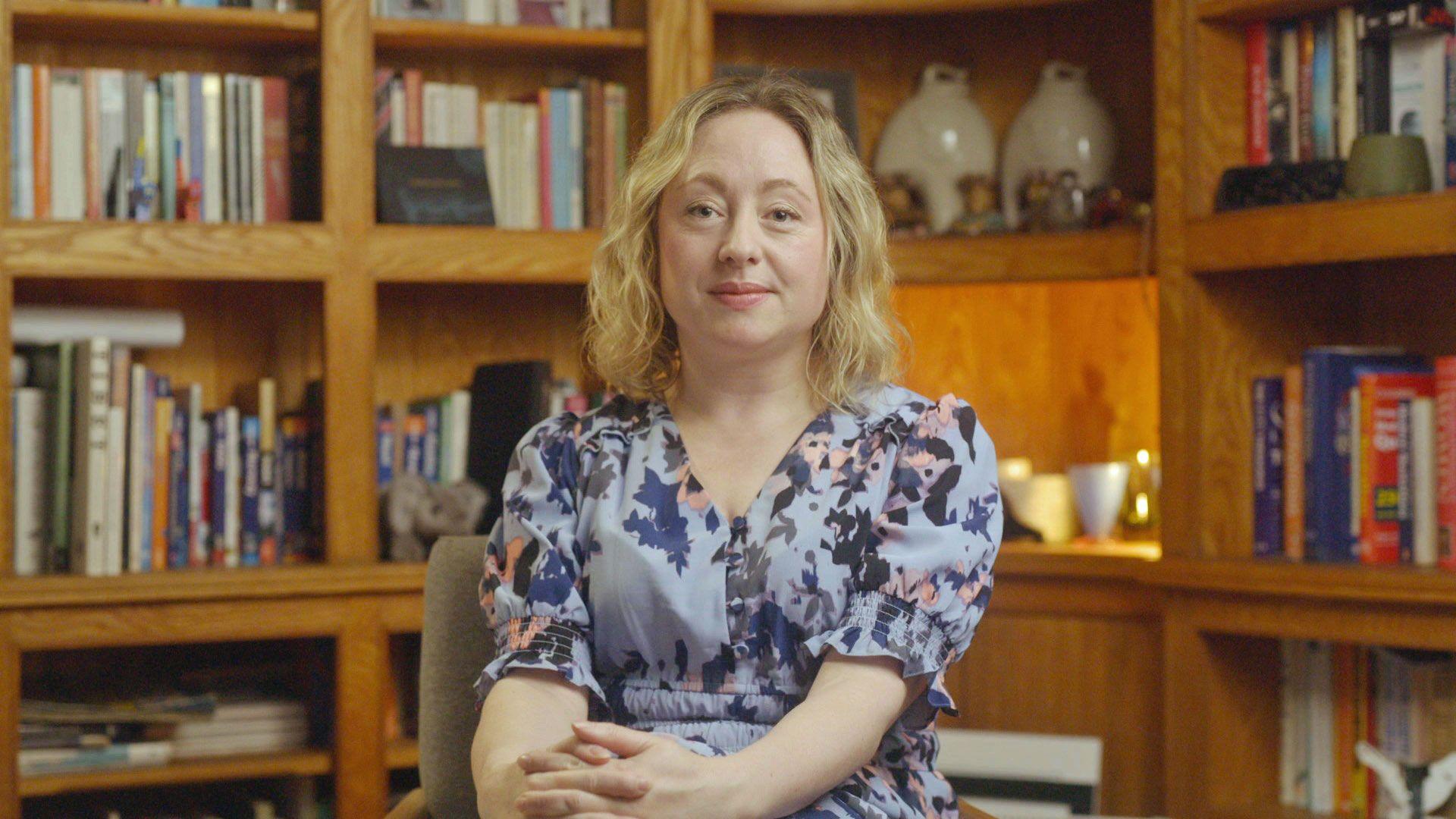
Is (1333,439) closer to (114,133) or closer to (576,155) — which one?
(576,155)

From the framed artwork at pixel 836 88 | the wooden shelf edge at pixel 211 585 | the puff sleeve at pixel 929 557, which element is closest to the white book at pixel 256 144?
the wooden shelf edge at pixel 211 585

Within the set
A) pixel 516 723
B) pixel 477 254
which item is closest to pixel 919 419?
pixel 516 723

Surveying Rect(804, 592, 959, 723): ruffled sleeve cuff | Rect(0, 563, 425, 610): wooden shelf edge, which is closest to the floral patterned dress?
Rect(804, 592, 959, 723): ruffled sleeve cuff

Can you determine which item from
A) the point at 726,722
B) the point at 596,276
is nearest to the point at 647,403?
the point at 596,276

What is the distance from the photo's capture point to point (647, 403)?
1.55m

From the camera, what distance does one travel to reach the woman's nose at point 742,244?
1.39 metres

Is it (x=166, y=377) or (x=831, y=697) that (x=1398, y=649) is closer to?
(x=831, y=697)

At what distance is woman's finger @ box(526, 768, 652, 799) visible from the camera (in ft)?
3.80

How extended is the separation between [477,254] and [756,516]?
1.21 meters

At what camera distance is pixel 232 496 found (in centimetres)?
245

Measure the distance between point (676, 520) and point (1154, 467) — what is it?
1.59m

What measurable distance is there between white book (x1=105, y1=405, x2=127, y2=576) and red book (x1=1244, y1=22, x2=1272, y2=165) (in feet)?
6.18

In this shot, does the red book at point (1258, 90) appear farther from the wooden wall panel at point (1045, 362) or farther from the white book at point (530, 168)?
the white book at point (530, 168)

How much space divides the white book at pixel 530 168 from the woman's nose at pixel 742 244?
4.10 ft
